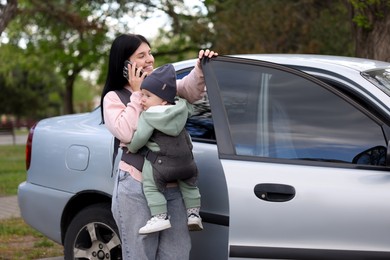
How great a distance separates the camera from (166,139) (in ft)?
11.3

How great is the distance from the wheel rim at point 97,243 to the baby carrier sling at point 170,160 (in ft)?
3.22

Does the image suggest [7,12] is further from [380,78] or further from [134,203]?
[380,78]

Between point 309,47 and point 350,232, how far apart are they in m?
12.0

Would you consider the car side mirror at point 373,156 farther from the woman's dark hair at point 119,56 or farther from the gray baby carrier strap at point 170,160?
the woman's dark hair at point 119,56

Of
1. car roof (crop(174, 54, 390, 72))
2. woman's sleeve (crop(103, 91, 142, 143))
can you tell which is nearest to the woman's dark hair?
woman's sleeve (crop(103, 91, 142, 143))

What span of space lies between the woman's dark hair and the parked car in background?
375mm

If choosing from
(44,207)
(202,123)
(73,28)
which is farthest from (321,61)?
(73,28)

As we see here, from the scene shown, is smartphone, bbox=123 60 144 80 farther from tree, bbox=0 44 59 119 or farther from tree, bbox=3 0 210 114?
tree, bbox=0 44 59 119

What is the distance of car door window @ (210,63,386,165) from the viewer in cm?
345

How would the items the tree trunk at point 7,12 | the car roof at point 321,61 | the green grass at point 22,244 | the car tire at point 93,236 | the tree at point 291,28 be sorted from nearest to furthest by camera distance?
the car roof at point 321,61 → the car tire at point 93,236 → the green grass at point 22,244 → the tree trunk at point 7,12 → the tree at point 291,28

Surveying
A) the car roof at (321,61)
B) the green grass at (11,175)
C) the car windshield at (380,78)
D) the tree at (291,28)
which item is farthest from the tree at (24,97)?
the car windshield at (380,78)

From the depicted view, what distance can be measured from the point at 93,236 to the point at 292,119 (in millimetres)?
1488

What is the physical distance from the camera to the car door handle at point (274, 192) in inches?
134

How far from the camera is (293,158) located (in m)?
3.54
